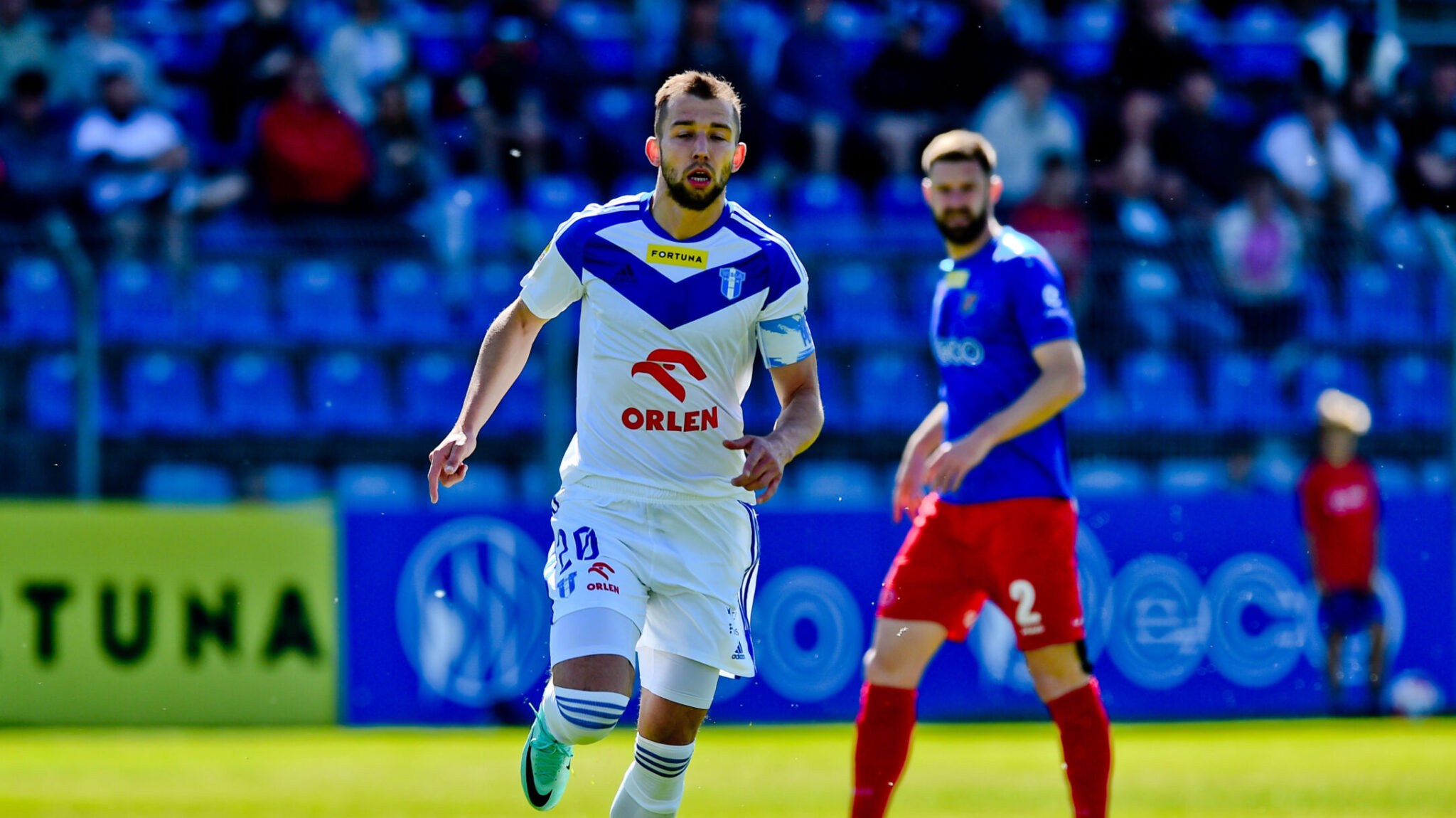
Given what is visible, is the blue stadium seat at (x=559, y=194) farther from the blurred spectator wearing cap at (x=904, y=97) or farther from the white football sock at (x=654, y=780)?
the white football sock at (x=654, y=780)

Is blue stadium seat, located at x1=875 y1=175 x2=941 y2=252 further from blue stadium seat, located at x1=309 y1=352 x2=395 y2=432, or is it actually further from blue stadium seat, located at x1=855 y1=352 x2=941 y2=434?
blue stadium seat, located at x1=309 y1=352 x2=395 y2=432

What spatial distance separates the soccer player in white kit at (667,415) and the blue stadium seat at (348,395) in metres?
6.12

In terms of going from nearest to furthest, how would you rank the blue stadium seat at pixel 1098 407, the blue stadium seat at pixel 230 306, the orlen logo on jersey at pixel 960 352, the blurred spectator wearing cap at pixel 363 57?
1. the orlen logo on jersey at pixel 960 352
2. the blue stadium seat at pixel 230 306
3. the blue stadium seat at pixel 1098 407
4. the blurred spectator wearing cap at pixel 363 57

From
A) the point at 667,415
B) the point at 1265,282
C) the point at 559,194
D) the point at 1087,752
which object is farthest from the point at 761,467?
the point at 559,194

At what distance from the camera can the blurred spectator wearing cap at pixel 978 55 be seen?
1380 cm

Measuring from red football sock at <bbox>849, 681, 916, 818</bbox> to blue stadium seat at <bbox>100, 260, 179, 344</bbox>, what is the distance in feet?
21.0

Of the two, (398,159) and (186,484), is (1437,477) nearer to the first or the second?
(398,159)

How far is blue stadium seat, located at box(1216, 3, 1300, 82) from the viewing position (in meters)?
15.4

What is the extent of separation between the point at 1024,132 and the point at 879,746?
27.1 ft

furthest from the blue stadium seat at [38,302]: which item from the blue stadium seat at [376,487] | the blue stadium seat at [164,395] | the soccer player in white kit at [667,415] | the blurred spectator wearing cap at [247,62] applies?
the soccer player in white kit at [667,415]

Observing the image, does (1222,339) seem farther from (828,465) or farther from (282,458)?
(282,458)

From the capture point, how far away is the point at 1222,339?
38.2 feet

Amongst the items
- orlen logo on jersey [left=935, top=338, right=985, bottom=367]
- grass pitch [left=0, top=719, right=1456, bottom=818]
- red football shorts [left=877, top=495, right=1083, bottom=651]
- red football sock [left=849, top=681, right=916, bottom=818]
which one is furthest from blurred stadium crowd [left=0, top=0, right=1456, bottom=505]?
red football sock [left=849, top=681, right=916, bottom=818]

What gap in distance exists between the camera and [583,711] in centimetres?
503
